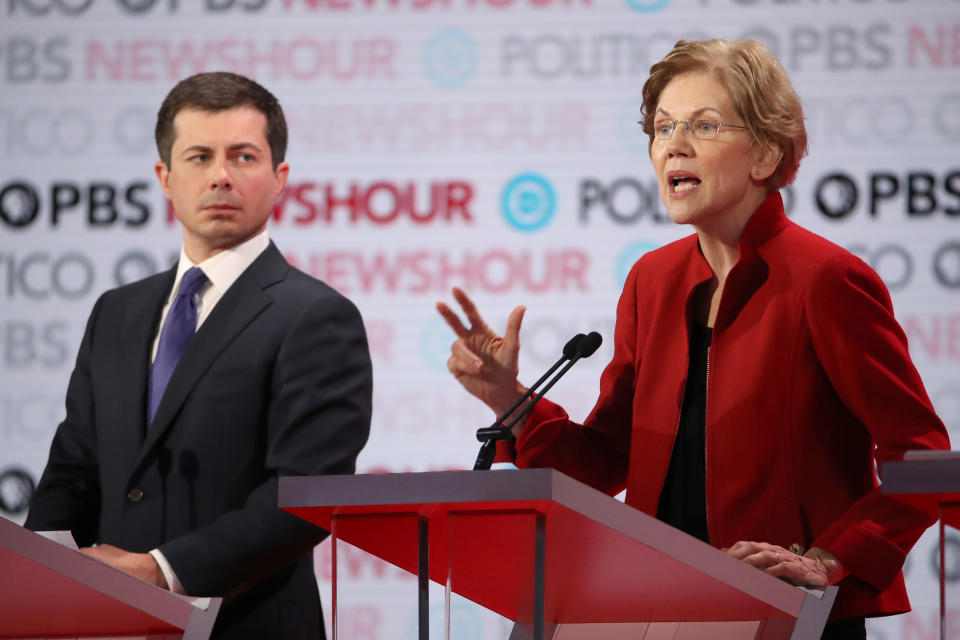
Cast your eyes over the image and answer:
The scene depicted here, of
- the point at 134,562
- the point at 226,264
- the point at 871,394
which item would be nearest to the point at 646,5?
the point at 226,264

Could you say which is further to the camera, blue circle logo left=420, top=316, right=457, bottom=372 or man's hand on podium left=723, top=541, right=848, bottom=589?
blue circle logo left=420, top=316, right=457, bottom=372

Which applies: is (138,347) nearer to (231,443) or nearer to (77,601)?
(231,443)

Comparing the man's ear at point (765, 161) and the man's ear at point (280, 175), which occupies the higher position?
the man's ear at point (765, 161)

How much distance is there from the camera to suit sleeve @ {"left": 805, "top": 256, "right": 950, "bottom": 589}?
2246 millimetres

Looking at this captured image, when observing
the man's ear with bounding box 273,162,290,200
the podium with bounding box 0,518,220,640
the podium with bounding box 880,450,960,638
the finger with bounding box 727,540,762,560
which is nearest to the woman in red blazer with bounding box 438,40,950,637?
the finger with bounding box 727,540,762,560

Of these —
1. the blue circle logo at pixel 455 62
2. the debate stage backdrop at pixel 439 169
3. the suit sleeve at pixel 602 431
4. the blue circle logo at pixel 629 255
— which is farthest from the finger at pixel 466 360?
the blue circle logo at pixel 455 62

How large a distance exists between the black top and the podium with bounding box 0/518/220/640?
0.84 meters

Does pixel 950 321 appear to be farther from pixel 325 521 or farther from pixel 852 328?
pixel 325 521

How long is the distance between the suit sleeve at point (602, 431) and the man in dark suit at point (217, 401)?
0.50 meters

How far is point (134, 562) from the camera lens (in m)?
2.71

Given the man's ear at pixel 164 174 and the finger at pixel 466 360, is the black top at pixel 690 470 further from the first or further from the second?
the man's ear at pixel 164 174

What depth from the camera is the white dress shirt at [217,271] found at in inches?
123

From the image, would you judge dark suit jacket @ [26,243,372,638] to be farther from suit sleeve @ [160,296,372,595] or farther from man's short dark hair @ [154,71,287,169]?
man's short dark hair @ [154,71,287,169]

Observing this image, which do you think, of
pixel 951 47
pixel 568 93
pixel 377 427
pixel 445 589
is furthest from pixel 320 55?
pixel 445 589
